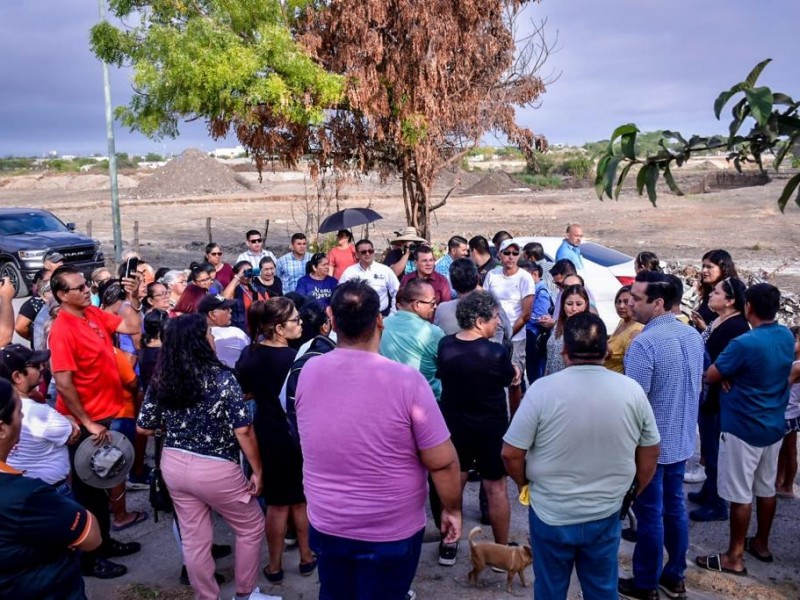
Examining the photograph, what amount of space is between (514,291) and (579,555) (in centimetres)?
417

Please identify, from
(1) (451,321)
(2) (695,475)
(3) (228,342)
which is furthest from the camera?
(2) (695,475)

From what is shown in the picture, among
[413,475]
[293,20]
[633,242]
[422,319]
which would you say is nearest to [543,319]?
[422,319]

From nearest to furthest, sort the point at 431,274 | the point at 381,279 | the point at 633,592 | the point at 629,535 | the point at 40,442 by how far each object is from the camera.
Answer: the point at 40,442
the point at 633,592
the point at 629,535
the point at 431,274
the point at 381,279

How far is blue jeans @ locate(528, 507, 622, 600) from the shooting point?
329 centimetres

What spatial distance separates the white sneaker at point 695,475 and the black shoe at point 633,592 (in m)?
2.01

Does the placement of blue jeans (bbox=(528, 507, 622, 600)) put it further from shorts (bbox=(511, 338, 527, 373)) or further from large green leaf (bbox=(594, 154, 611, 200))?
shorts (bbox=(511, 338, 527, 373))

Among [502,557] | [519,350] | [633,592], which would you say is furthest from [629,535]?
[519,350]

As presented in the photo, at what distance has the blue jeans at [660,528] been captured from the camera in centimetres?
412

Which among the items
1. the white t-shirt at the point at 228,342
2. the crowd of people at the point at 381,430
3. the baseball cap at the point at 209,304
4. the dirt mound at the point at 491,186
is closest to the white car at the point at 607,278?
the crowd of people at the point at 381,430

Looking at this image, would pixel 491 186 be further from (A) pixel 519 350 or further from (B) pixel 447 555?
(B) pixel 447 555

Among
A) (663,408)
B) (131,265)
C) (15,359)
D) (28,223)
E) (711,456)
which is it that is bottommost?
(711,456)

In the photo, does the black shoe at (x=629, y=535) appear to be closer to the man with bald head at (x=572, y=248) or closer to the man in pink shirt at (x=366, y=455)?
the man in pink shirt at (x=366, y=455)

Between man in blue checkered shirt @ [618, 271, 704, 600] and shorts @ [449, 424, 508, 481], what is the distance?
Result: 0.89m

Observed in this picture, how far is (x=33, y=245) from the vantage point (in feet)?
55.2
